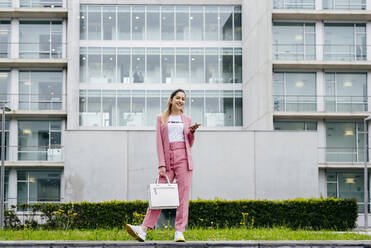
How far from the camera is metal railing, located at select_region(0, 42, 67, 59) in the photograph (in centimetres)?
3675

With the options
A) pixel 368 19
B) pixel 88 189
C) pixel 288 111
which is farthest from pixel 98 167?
pixel 368 19

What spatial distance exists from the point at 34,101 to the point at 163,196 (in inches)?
1208

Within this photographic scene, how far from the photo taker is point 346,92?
34.5 metres

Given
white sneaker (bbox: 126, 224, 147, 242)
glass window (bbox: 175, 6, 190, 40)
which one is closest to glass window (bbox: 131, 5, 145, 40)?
glass window (bbox: 175, 6, 190, 40)


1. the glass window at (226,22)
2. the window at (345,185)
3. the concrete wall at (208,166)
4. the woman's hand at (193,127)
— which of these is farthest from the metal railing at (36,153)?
the woman's hand at (193,127)

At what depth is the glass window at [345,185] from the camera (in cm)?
3359

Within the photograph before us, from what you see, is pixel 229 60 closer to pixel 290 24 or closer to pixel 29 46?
pixel 290 24

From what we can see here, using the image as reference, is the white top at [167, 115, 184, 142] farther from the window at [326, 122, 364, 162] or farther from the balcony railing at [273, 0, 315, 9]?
the balcony railing at [273, 0, 315, 9]

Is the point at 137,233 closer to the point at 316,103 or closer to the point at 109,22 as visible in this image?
the point at 316,103

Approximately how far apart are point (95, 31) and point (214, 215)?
75.7 ft

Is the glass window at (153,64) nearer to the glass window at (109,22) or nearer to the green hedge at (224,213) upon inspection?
the glass window at (109,22)

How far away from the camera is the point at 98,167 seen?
22688mm

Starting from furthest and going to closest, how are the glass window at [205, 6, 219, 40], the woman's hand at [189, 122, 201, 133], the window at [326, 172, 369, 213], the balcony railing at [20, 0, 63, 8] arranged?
1. the balcony railing at [20, 0, 63, 8]
2. the glass window at [205, 6, 219, 40]
3. the window at [326, 172, 369, 213]
4. the woman's hand at [189, 122, 201, 133]

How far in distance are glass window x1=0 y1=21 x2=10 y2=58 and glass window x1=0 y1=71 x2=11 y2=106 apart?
123 centimetres
